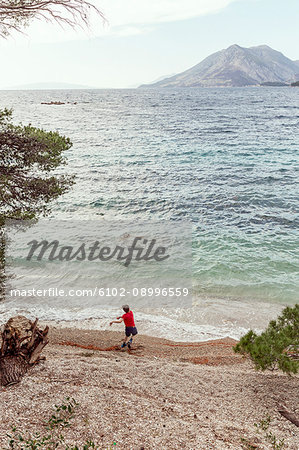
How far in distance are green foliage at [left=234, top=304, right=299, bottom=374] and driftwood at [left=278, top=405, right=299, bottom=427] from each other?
772mm

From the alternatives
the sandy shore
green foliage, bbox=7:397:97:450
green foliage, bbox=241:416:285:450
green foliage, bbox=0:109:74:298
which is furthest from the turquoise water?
green foliage, bbox=7:397:97:450

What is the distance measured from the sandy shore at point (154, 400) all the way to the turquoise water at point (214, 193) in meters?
6.48

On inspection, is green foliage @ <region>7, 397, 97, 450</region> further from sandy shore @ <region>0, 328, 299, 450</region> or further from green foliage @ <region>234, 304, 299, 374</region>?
green foliage @ <region>234, 304, 299, 374</region>

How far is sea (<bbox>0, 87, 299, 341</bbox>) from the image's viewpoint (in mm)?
13688

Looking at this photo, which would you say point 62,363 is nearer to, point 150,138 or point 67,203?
point 67,203

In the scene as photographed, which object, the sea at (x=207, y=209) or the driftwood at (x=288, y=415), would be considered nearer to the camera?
the driftwood at (x=288, y=415)

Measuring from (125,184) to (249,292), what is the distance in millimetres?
19762

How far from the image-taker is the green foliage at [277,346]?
6.75 meters

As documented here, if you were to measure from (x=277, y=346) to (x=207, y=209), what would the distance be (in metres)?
18.7

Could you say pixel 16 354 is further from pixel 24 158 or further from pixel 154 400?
pixel 24 158

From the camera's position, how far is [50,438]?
17.2 feet

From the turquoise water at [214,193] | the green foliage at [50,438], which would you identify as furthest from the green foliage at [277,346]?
the turquoise water at [214,193]

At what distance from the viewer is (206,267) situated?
56.0 ft

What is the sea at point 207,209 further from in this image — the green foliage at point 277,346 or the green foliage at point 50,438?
the green foliage at point 50,438
